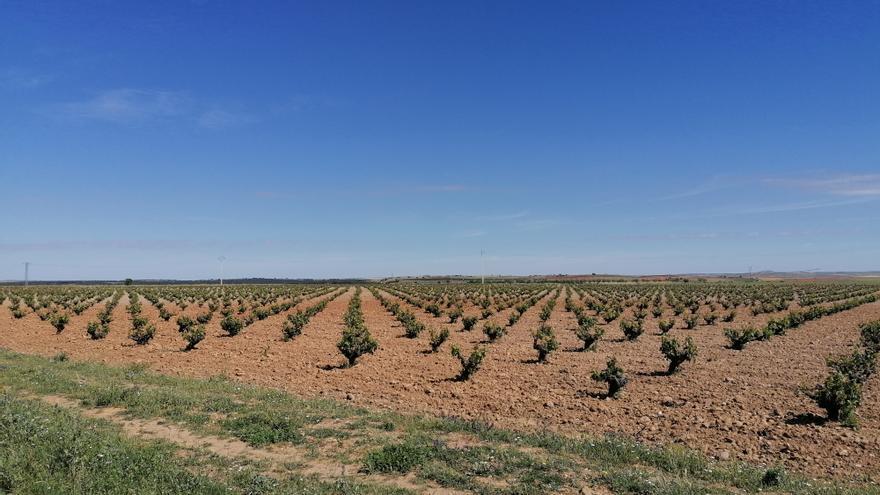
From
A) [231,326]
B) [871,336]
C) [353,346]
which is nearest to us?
[353,346]

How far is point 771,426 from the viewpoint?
11.9 m

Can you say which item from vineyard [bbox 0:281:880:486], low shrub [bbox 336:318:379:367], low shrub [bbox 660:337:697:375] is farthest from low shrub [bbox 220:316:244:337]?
low shrub [bbox 660:337:697:375]

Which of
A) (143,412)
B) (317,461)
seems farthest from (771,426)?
(143,412)

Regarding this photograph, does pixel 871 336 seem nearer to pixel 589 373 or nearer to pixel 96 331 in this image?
pixel 589 373

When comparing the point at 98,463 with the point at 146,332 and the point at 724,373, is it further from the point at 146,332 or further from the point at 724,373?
the point at 146,332

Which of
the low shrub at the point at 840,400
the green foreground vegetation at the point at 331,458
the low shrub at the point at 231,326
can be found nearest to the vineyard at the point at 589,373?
the low shrub at the point at 840,400

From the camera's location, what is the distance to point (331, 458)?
912 cm

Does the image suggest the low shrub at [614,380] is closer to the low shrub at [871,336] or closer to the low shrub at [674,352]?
the low shrub at [674,352]

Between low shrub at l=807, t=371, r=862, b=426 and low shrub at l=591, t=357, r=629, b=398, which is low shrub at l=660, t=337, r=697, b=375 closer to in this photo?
low shrub at l=591, t=357, r=629, b=398

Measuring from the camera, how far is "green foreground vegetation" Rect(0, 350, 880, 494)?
7.54 m

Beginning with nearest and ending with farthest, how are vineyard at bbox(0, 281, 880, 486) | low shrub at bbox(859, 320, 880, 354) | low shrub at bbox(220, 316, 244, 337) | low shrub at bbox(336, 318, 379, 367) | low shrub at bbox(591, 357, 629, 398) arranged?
vineyard at bbox(0, 281, 880, 486)
low shrub at bbox(591, 357, 629, 398)
low shrub at bbox(336, 318, 379, 367)
low shrub at bbox(859, 320, 880, 354)
low shrub at bbox(220, 316, 244, 337)

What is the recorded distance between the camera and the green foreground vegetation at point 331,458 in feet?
24.7

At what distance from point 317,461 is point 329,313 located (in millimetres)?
40549

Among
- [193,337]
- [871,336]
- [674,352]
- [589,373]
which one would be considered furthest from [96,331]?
[871,336]
